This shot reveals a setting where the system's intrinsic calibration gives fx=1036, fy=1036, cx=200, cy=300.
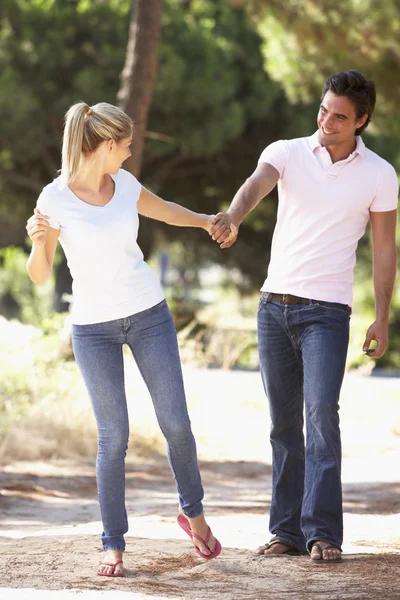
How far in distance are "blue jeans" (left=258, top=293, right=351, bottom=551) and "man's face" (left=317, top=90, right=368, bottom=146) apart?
63 centimetres

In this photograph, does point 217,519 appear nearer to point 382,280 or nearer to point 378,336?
point 378,336

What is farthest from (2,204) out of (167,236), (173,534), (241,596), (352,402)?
(241,596)

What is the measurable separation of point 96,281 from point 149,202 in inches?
18.2

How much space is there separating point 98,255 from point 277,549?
141 centimetres

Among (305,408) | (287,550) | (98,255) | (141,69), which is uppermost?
(141,69)

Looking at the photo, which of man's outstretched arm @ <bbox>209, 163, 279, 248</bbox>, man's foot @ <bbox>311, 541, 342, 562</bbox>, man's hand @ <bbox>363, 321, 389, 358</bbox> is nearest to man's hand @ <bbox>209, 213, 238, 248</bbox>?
man's outstretched arm @ <bbox>209, 163, 279, 248</bbox>

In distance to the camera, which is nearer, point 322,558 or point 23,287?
point 322,558

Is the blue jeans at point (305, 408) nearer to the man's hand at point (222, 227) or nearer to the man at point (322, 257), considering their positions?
the man at point (322, 257)

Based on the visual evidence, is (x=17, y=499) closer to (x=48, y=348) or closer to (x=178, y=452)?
(x=48, y=348)

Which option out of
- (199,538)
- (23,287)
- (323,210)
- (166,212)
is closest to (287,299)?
(323,210)

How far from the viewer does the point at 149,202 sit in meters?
3.95

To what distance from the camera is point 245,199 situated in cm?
391

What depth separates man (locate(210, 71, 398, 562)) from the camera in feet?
12.8

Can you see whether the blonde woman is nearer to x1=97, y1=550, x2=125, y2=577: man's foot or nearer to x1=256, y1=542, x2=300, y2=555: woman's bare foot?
x1=97, y1=550, x2=125, y2=577: man's foot
